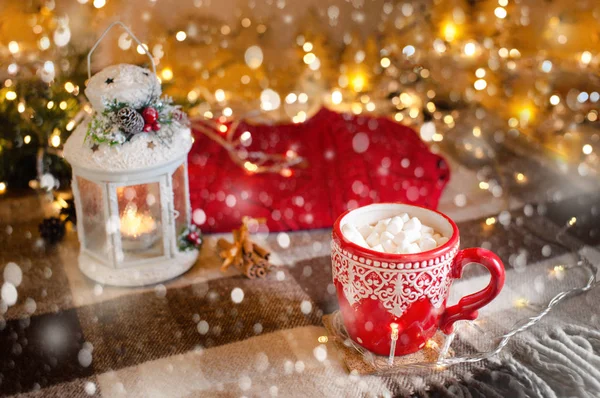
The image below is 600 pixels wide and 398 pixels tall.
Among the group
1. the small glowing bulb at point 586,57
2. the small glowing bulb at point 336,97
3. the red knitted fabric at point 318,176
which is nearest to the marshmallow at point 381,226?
the red knitted fabric at point 318,176

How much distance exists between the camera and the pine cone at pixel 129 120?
1109 mm

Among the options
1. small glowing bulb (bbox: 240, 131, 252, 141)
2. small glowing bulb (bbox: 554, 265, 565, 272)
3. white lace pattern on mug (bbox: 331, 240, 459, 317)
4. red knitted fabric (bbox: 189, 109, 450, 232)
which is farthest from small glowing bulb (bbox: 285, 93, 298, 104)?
white lace pattern on mug (bbox: 331, 240, 459, 317)

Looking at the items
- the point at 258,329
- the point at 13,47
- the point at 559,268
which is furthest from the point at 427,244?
the point at 13,47

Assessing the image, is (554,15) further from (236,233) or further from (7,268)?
(7,268)

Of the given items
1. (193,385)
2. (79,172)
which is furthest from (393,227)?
(79,172)

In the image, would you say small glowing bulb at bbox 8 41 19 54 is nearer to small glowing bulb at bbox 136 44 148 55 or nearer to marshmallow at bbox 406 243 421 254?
small glowing bulb at bbox 136 44 148 55

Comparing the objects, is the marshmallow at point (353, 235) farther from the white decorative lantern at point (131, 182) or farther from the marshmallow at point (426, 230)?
the white decorative lantern at point (131, 182)

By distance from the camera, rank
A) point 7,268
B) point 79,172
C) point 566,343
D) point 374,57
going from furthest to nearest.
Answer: point 374,57, point 7,268, point 79,172, point 566,343

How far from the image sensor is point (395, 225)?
3.33 ft

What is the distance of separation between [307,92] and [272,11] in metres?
0.29

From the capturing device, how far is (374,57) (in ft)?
6.95

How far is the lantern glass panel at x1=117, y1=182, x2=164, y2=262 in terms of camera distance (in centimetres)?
117

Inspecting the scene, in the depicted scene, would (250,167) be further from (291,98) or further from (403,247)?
(403,247)

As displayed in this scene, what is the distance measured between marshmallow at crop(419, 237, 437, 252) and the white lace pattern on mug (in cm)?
3
